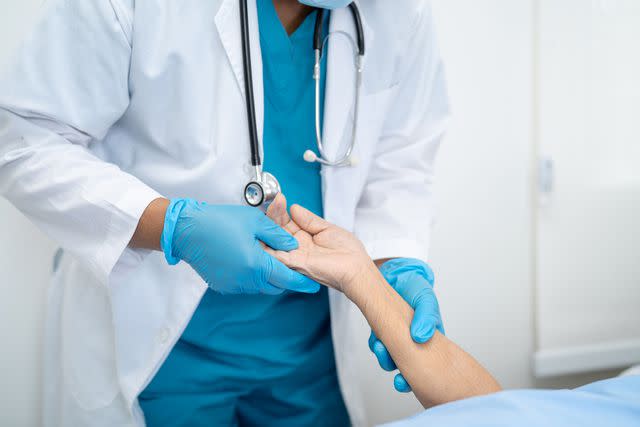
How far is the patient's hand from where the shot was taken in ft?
2.96

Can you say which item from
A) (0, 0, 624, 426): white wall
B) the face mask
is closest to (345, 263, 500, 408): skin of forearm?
the face mask

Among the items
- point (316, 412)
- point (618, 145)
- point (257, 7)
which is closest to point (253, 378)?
point (316, 412)

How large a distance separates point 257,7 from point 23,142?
47 centimetres

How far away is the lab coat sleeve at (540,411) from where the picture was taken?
24.3 inches

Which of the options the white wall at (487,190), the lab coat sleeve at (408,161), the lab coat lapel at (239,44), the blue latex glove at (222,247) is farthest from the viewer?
the white wall at (487,190)

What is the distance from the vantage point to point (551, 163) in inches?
62.5

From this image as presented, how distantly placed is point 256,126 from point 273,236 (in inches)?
7.7

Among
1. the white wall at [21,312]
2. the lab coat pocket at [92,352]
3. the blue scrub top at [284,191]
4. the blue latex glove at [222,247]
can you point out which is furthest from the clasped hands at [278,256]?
the white wall at [21,312]

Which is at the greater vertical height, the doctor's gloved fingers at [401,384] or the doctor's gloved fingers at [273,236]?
the doctor's gloved fingers at [273,236]

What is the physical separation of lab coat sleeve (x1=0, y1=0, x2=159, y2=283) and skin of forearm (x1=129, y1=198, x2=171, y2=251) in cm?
1

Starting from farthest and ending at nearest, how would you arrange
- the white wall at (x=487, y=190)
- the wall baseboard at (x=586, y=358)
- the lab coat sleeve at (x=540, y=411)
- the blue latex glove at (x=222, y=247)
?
the wall baseboard at (x=586, y=358) < the white wall at (x=487, y=190) < the blue latex glove at (x=222, y=247) < the lab coat sleeve at (x=540, y=411)

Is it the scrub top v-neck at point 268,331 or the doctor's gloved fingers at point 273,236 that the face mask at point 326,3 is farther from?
the doctor's gloved fingers at point 273,236

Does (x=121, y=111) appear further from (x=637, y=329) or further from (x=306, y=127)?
(x=637, y=329)

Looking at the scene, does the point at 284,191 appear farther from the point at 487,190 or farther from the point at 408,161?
the point at 487,190
